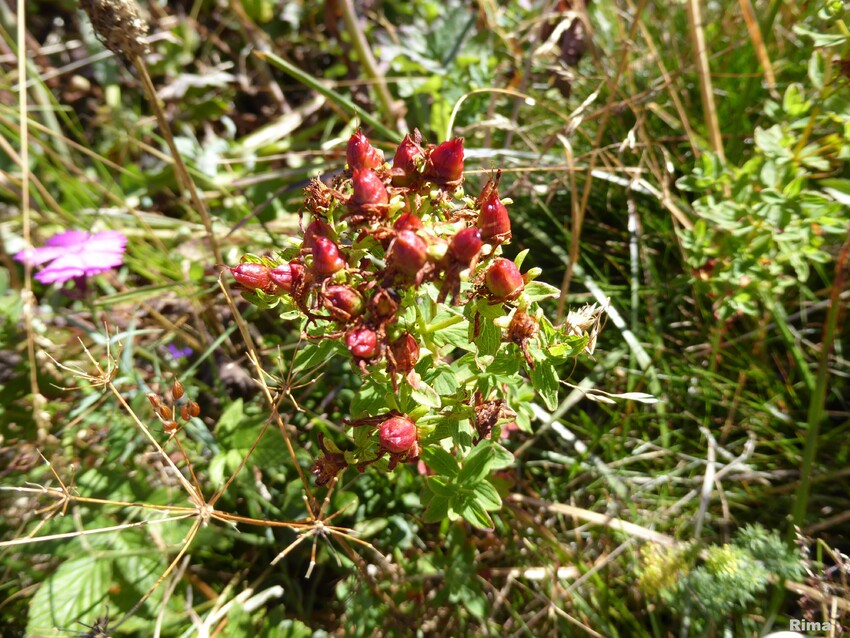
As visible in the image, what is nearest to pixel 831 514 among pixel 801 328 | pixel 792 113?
pixel 801 328

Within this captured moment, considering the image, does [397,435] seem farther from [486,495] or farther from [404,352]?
[486,495]

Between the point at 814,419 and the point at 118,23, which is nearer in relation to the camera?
the point at 118,23

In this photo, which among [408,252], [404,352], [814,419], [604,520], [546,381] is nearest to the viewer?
[408,252]

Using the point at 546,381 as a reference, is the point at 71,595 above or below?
below

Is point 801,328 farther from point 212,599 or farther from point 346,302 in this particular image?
point 212,599

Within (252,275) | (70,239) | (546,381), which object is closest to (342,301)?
(252,275)

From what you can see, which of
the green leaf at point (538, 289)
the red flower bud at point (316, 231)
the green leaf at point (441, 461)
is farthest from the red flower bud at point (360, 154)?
the green leaf at point (441, 461)

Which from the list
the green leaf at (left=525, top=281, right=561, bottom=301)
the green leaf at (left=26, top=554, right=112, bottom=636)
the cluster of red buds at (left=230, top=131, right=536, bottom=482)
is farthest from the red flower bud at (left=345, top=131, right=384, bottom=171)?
the green leaf at (left=26, top=554, right=112, bottom=636)

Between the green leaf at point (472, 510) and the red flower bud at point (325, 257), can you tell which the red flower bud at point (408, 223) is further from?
the green leaf at point (472, 510)

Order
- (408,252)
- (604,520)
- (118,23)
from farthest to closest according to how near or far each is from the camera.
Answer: (604,520) → (118,23) → (408,252)
